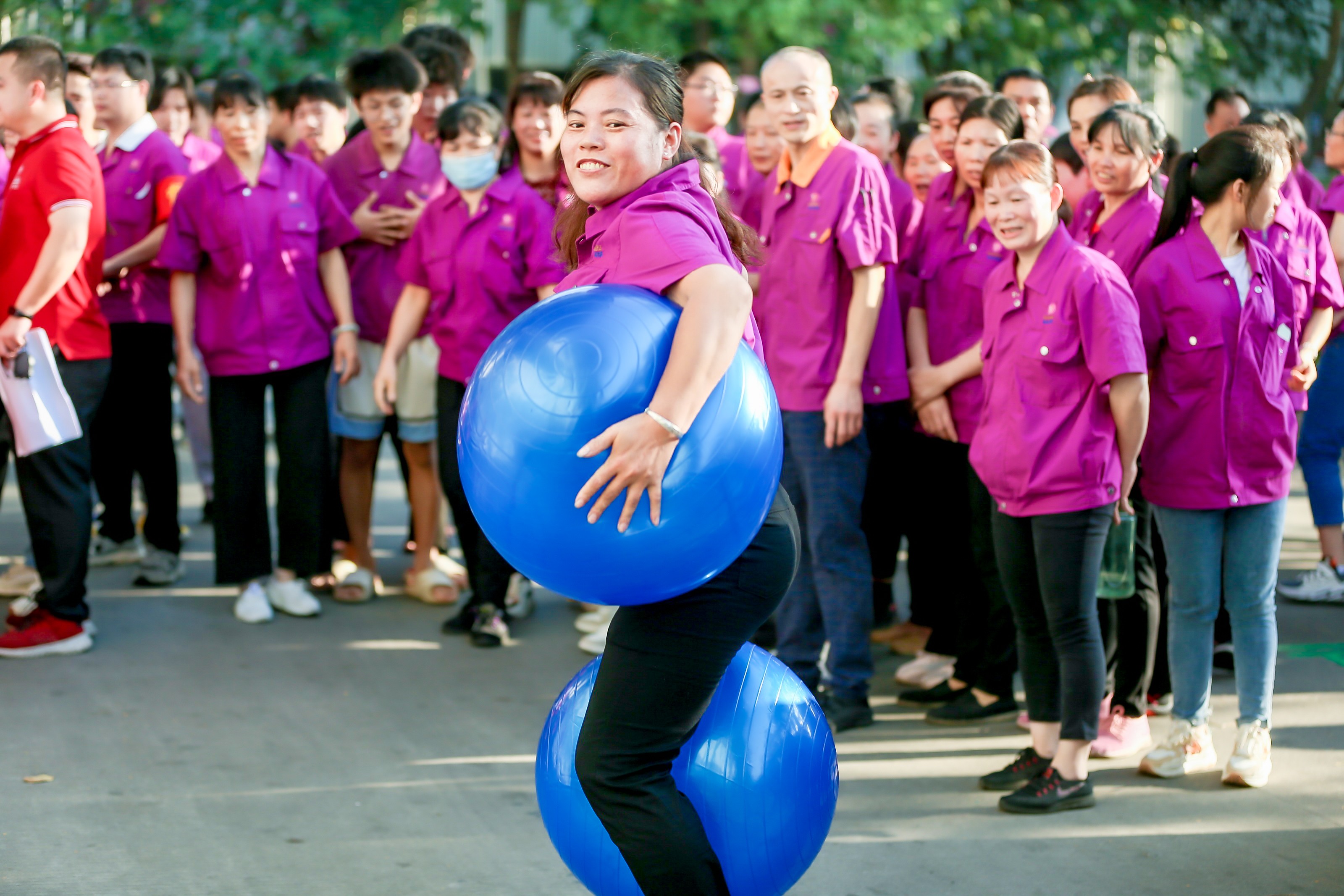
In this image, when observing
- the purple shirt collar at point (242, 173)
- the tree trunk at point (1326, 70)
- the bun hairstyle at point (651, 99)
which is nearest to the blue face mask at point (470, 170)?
the purple shirt collar at point (242, 173)

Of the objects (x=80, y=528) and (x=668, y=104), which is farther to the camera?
(x=80, y=528)

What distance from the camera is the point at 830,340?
4461 mm

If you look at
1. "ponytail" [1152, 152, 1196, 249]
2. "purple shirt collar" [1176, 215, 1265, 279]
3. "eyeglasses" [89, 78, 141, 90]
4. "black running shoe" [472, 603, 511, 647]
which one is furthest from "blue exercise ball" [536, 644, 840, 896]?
"eyeglasses" [89, 78, 141, 90]

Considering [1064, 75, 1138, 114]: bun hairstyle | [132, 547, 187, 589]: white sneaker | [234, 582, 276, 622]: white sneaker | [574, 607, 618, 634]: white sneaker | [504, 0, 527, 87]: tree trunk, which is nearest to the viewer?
[1064, 75, 1138, 114]: bun hairstyle

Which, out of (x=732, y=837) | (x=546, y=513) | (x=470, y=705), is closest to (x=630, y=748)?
(x=732, y=837)

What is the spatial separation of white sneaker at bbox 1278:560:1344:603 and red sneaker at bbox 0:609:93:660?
5.06 metres

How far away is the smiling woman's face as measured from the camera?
8.45ft

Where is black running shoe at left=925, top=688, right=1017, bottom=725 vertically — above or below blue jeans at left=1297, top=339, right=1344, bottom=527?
below

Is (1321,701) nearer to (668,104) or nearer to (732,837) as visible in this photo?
(732,837)

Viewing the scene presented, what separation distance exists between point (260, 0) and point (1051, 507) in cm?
966

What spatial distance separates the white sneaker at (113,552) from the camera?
257 inches

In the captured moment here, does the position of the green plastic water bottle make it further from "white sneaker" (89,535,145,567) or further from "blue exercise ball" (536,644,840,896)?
"white sneaker" (89,535,145,567)

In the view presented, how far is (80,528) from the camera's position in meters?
5.16

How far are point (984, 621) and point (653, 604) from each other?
2.43 meters
